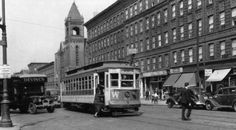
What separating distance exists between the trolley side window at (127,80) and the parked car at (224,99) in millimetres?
7116

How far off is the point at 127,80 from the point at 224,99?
7.53 metres

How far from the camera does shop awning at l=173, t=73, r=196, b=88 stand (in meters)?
→ 43.0

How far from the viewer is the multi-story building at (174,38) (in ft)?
126

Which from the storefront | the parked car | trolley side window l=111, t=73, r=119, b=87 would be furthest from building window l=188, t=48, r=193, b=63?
trolley side window l=111, t=73, r=119, b=87

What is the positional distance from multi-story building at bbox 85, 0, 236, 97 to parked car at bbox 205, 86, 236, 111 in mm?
Result: 9046

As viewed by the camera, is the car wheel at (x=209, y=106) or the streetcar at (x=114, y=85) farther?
the car wheel at (x=209, y=106)

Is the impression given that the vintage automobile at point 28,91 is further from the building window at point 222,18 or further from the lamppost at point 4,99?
the building window at point 222,18

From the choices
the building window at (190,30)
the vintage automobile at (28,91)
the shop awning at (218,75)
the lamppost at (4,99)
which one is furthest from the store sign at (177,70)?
the lamppost at (4,99)

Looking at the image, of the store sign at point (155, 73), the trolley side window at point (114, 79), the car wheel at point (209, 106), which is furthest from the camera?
the store sign at point (155, 73)

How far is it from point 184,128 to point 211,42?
91.5 feet

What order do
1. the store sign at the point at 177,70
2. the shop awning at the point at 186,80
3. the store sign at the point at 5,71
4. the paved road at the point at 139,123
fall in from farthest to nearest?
the store sign at the point at 177,70 → the shop awning at the point at 186,80 → the store sign at the point at 5,71 → the paved road at the point at 139,123

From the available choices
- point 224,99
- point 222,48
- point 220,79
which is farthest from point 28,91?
point 222,48

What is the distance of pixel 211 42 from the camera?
132 ft

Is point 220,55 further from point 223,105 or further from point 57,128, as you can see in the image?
point 57,128
